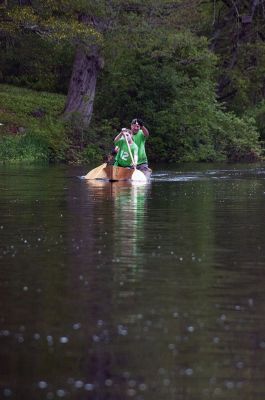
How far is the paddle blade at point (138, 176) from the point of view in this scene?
103 feet

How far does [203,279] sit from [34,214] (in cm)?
793

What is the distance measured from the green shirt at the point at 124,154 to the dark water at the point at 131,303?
1221 centimetres

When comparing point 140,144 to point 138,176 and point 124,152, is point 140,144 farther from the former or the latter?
point 138,176

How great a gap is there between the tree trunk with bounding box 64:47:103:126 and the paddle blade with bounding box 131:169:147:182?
15585 millimetres

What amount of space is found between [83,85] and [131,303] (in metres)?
37.4

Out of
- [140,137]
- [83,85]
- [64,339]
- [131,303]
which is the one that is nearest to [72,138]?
[83,85]

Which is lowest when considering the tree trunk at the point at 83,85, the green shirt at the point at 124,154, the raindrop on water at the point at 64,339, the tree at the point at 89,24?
the raindrop on water at the point at 64,339

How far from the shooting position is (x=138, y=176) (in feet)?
104

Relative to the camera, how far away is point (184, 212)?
20688 mm

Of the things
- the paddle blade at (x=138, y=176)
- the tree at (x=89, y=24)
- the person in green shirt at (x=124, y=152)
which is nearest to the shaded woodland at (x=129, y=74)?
the tree at (x=89, y=24)

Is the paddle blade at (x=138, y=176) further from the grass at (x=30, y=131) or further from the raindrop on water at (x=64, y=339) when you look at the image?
the raindrop on water at (x=64, y=339)

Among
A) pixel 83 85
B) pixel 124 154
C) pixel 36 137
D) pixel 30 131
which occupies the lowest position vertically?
pixel 124 154

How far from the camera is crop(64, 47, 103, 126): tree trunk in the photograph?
47.3m

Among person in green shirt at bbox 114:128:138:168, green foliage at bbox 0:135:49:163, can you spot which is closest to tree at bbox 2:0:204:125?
green foliage at bbox 0:135:49:163
